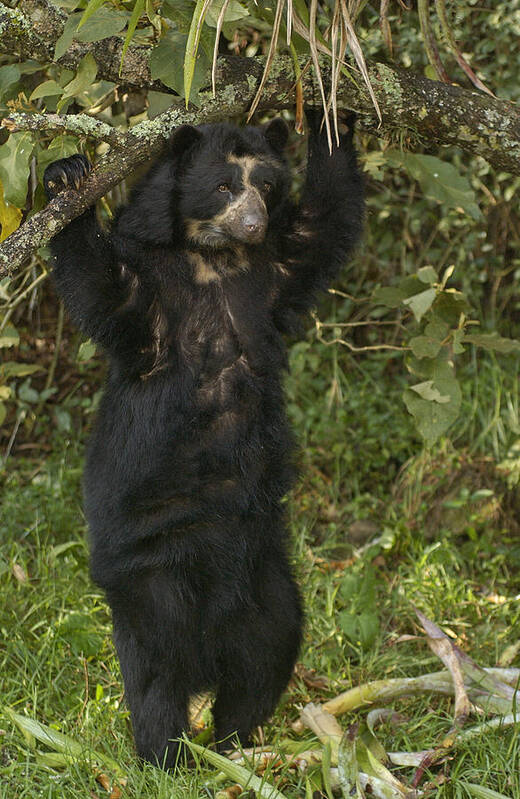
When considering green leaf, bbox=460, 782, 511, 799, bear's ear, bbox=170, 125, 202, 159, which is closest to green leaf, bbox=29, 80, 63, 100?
bear's ear, bbox=170, 125, 202, 159

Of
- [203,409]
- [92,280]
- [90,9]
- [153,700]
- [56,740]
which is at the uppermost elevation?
[90,9]

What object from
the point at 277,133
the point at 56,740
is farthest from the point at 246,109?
the point at 56,740

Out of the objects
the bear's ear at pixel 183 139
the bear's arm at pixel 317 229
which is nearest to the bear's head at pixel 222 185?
the bear's ear at pixel 183 139

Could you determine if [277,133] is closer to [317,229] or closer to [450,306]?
[317,229]

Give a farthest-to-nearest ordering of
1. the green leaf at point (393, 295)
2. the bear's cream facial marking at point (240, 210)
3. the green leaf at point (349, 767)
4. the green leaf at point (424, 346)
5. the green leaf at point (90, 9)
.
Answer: the green leaf at point (393, 295)
the green leaf at point (424, 346)
the bear's cream facial marking at point (240, 210)
the green leaf at point (349, 767)
the green leaf at point (90, 9)

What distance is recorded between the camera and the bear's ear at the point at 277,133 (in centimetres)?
339

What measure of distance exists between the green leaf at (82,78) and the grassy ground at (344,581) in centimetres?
195

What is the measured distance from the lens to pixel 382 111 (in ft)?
10.6

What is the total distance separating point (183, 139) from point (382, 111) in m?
0.68

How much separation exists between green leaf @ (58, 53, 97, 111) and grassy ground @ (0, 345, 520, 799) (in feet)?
6.38

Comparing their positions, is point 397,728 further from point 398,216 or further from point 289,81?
point 398,216

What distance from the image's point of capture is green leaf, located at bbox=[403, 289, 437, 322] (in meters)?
3.65

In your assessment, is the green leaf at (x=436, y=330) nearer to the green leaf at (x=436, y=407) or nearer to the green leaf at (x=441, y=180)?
the green leaf at (x=436, y=407)

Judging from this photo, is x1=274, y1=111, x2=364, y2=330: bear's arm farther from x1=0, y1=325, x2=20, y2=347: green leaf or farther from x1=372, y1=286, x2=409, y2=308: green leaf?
x1=0, y1=325, x2=20, y2=347: green leaf
